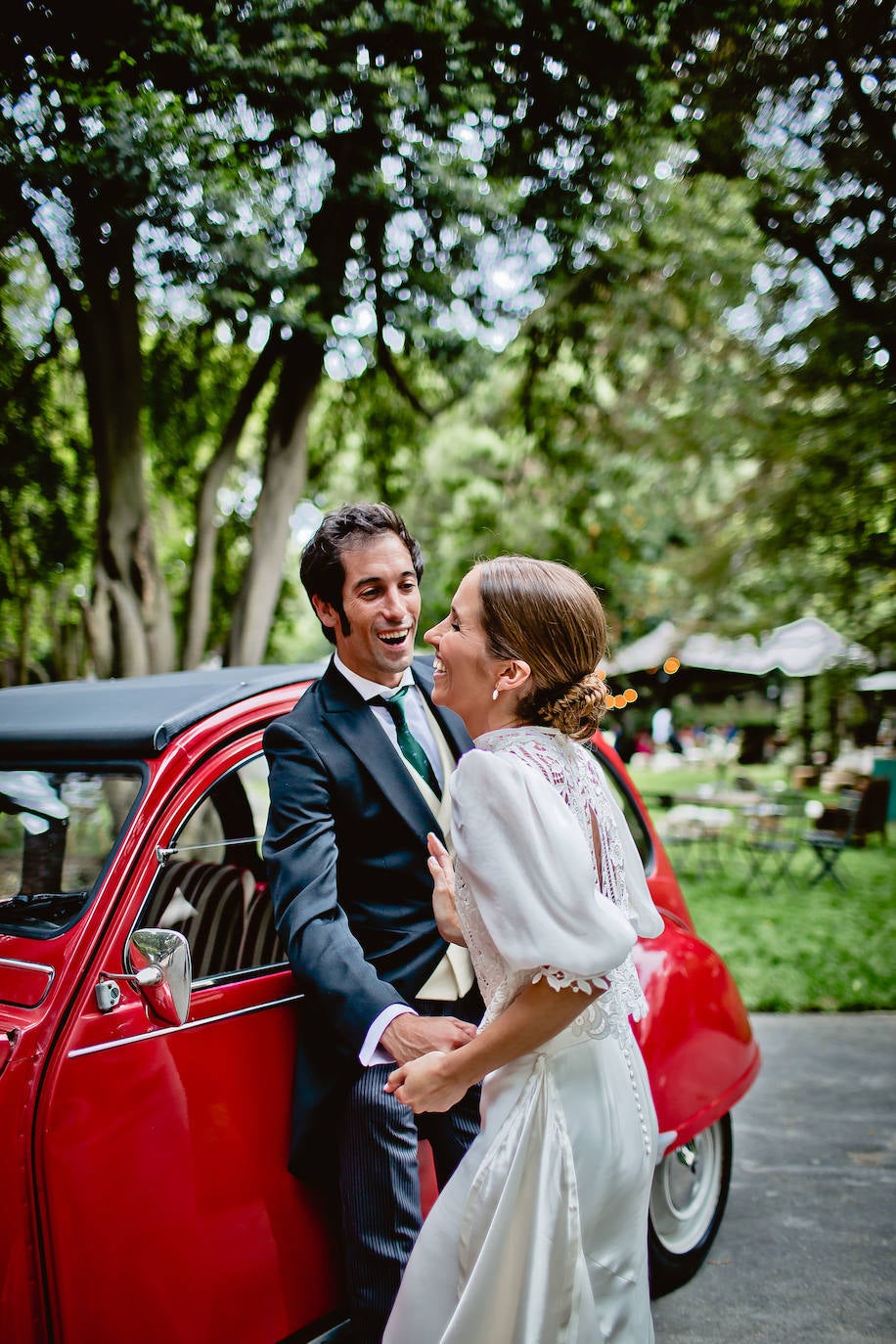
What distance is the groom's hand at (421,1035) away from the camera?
5.91 feet

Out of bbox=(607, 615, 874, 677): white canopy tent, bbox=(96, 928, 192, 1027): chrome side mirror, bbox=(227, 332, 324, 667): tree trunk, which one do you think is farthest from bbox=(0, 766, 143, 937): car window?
bbox=(607, 615, 874, 677): white canopy tent

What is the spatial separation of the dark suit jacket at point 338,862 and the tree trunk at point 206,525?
179 inches

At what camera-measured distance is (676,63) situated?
584cm

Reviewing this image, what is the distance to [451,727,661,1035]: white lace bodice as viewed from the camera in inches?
60.8

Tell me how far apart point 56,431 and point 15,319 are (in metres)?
1.59

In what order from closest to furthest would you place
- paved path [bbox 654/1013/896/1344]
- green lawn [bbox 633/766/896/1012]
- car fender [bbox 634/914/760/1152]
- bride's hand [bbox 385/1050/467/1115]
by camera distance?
bride's hand [bbox 385/1050/467/1115] < car fender [bbox 634/914/760/1152] < paved path [bbox 654/1013/896/1344] < green lawn [bbox 633/766/896/1012]

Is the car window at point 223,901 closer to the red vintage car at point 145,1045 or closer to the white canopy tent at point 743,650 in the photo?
the red vintage car at point 145,1045

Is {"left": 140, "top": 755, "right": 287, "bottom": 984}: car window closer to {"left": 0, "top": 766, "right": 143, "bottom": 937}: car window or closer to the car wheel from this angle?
{"left": 0, "top": 766, "right": 143, "bottom": 937}: car window

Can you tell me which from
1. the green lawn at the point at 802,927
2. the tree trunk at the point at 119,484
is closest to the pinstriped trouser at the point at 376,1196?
the tree trunk at the point at 119,484

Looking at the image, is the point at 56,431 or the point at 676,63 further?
the point at 56,431

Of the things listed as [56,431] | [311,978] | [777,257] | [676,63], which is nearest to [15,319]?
[56,431]

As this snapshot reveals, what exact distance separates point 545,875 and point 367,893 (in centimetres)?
82

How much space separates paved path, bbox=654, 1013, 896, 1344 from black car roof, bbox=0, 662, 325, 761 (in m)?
2.40

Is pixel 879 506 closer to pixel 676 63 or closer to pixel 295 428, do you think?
pixel 676 63
